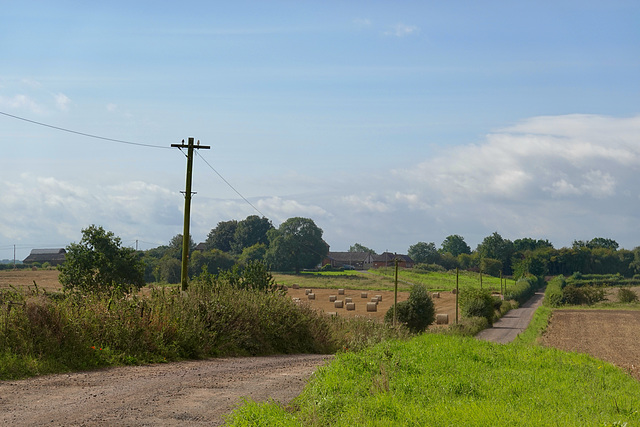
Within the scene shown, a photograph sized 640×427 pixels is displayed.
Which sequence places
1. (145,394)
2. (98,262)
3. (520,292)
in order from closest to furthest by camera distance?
(145,394) < (98,262) < (520,292)

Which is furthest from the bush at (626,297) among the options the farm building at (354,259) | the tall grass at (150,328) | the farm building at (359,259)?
the farm building at (354,259)

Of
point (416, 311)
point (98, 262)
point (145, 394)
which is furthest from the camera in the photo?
point (98, 262)

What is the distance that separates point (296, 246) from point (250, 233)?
29.2 m

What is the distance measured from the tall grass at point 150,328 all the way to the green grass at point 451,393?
8.79 feet

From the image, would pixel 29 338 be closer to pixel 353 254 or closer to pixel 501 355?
pixel 501 355

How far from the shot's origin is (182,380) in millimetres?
11602

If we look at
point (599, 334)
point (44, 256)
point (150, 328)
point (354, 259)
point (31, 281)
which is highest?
point (354, 259)

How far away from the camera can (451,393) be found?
9.95 meters

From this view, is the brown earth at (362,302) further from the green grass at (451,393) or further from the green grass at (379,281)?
the green grass at (451,393)

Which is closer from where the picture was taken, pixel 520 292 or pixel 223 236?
pixel 520 292

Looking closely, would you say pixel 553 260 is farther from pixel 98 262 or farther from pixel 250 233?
pixel 98 262

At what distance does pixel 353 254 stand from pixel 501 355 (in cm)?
18294

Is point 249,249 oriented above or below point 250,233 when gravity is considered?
below

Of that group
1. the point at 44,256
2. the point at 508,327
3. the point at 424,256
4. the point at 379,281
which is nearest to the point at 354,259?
the point at 424,256
